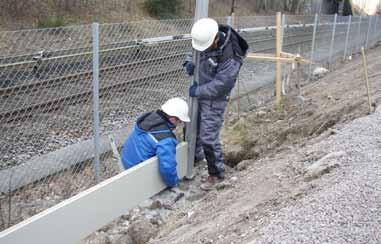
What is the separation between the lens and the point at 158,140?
515 centimetres

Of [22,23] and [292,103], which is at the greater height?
[22,23]

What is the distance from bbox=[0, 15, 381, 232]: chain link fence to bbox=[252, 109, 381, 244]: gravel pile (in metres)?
2.37

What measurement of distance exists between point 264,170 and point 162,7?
→ 61.8ft

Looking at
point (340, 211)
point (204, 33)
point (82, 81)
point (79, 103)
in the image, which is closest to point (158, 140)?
point (204, 33)

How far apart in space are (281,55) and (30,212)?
6.22m

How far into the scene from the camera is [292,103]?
9844 millimetres

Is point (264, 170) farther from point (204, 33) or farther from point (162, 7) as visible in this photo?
point (162, 7)

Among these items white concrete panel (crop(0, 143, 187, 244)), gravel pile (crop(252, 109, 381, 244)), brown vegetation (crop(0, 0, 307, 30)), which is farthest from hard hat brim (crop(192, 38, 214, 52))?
brown vegetation (crop(0, 0, 307, 30))

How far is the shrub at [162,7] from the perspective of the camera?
22891 mm

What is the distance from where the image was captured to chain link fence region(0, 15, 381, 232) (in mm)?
5262

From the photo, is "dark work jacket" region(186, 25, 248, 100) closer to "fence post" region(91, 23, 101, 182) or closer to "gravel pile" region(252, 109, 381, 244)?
"fence post" region(91, 23, 101, 182)

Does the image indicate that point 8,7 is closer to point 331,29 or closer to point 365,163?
point 331,29

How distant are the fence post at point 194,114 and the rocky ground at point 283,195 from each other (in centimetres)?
31

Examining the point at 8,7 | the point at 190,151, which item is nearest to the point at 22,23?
the point at 8,7
